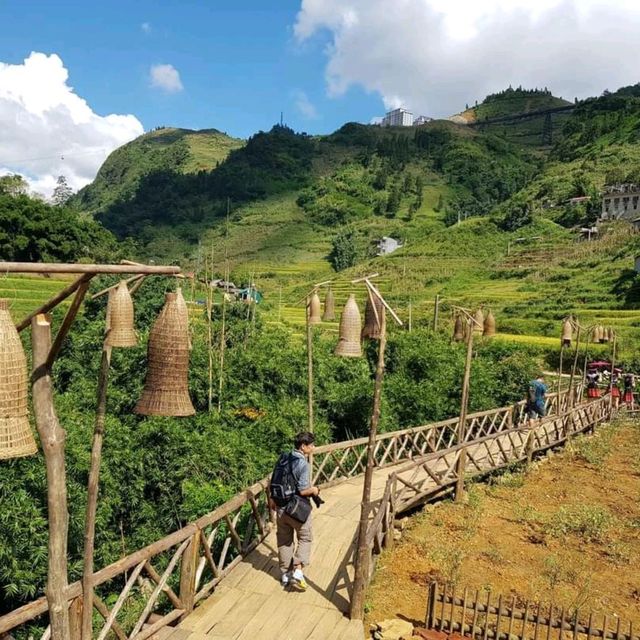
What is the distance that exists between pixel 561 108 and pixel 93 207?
131348 millimetres

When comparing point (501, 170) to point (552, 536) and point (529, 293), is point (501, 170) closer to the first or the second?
point (529, 293)

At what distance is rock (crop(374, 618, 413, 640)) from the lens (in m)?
5.98

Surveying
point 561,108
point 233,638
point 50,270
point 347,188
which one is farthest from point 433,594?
point 561,108

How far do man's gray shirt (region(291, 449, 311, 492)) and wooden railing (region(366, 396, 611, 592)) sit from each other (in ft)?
3.37

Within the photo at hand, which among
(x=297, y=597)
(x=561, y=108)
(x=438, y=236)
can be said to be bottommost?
(x=297, y=597)

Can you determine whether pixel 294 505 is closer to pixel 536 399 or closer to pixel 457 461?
pixel 457 461

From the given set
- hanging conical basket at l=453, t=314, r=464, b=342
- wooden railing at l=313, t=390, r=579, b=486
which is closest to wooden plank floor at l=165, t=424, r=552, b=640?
wooden railing at l=313, t=390, r=579, b=486

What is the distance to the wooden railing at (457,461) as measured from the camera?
795 cm

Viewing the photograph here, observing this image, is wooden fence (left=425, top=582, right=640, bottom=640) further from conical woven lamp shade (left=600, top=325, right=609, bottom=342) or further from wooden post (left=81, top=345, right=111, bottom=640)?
conical woven lamp shade (left=600, top=325, right=609, bottom=342)

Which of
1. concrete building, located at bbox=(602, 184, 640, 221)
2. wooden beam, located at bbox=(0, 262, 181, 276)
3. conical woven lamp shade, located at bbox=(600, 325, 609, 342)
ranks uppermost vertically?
concrete building, located at bbox=(602, 184, 640, 221)

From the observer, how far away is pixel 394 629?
6082 mm

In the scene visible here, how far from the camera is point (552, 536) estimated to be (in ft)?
31.7

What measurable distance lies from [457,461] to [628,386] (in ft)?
51.5

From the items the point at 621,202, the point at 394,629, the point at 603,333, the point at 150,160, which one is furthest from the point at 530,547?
the point at 150,160
